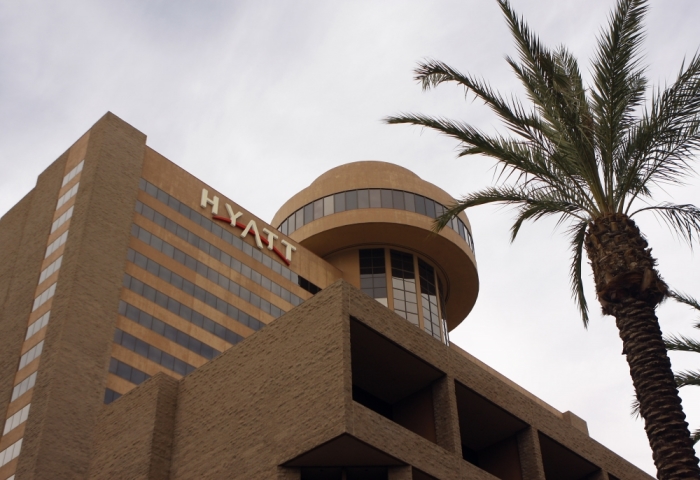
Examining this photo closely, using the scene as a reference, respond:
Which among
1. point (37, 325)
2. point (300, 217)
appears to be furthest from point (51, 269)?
point (300, 217)

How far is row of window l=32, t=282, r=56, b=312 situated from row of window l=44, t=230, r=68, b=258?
113 inches

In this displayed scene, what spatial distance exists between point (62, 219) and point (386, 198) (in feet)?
75.9

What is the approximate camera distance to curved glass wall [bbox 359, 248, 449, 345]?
59.2 metres

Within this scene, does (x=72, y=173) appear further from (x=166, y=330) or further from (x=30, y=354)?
(x=30, y=354)

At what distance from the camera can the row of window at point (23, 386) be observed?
40656mm

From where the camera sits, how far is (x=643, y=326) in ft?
64.4

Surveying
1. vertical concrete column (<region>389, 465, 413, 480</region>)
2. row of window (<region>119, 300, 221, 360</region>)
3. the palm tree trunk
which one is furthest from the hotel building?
the palm tree trunk

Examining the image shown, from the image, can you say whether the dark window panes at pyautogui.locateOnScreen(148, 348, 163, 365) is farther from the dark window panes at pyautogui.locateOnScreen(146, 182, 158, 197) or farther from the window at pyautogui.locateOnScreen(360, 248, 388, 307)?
the window at pyautogui.locateOnScreen(360, 248, 388, 307)

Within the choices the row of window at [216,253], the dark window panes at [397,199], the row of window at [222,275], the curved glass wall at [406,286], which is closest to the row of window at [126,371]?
the row of window at [222,275]

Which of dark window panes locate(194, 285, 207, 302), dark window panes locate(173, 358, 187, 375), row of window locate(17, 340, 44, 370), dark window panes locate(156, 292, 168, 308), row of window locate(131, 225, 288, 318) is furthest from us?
dark window panes locate(194, 285, 207, 302)

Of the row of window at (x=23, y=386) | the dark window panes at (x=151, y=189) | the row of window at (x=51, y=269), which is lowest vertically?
the row of window at (x=23, y=386)

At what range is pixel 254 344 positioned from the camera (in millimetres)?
29734

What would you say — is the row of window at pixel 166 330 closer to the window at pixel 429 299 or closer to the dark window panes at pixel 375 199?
the dark window panes at pixel 375 199

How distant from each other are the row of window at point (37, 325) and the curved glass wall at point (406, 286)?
2357 centimetres
